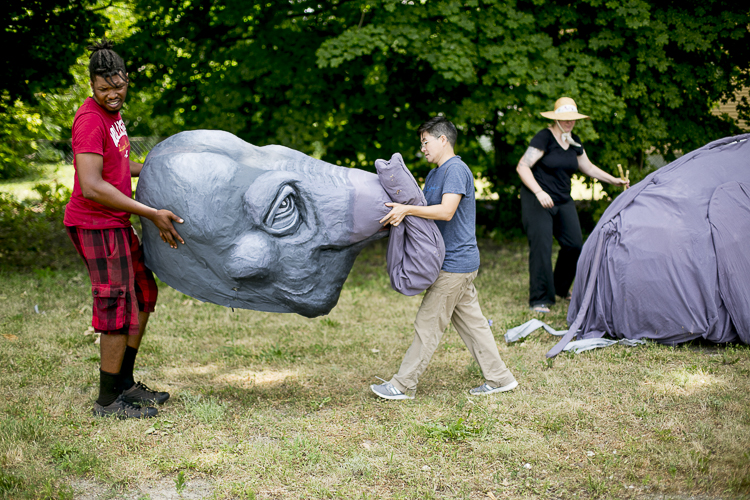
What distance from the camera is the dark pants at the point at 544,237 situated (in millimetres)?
6328

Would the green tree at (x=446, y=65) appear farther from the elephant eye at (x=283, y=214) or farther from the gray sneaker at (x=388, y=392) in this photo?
the gray sneaker at (x=388, y=392)

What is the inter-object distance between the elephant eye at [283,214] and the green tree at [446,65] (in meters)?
3.79

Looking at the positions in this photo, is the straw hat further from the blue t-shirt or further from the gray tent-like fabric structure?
the blue t-shirt

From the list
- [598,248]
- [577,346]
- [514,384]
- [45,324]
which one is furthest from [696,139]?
[45,324]

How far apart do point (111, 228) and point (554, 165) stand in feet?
14.2

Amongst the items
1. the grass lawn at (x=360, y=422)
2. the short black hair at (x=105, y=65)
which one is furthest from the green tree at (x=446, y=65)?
the short black hair at (x=105, y=65)

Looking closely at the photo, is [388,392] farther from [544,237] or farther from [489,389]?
[544,237]

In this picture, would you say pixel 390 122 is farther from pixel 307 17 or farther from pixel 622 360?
pixel 622 360

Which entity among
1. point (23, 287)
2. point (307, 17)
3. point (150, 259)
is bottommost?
point (23, 287)

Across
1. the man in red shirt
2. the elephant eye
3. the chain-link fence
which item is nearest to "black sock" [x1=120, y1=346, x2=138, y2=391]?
the man in red shirt

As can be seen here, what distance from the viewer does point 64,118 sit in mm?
11039

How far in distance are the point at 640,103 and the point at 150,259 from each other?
23.6 feet

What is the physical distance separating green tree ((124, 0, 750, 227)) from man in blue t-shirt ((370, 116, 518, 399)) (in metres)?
3.28

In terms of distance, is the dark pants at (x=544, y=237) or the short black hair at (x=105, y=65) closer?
the short black hair at (x=105, y=65)
